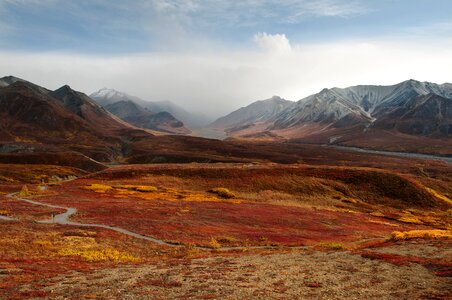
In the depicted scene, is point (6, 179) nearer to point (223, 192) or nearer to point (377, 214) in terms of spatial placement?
point (223, 192)

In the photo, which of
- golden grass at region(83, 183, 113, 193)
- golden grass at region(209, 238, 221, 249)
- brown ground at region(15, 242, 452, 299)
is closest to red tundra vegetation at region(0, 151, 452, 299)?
golden grass at region(209, 238, 221, 249)

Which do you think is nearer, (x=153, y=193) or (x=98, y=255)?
(x=98, y=255)

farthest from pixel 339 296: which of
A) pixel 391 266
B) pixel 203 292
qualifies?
pixel 391 266

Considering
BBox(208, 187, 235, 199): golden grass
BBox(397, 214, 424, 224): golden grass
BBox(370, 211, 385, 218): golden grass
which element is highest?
BBox(208, 187, 235, 199): golden grass

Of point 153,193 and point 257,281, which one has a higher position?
point 257,281

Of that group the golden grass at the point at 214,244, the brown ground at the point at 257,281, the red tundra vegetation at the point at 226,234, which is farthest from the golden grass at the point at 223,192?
the brown ground at the point at 257,281

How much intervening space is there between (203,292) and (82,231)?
104 feet

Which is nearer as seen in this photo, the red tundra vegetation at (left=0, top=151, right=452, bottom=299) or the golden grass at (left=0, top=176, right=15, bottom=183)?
the red tundra vegetation at (left=0, top=151, right=452, bottom=299)

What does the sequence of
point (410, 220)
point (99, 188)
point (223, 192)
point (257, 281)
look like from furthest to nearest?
1. point (223, 192)
2. point (99, 188)
3. point (410, 220)
4. point (257, 281)

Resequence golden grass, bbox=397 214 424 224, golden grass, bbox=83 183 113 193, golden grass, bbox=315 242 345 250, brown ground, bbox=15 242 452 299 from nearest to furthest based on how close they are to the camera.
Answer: brown ground, bbox=15 242 452 299 → golden grass, bbox=315 242 345 250 → golden grass, bbox=397 214 424 224 → golden grass, bbox=83 183 113 193

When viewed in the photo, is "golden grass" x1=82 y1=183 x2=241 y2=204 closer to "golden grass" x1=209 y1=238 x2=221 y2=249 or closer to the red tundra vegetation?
the red tundra vegetation

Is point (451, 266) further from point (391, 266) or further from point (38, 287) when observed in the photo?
point (38, 287)

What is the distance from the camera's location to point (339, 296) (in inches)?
1080

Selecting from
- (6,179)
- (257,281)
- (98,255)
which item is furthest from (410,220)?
(6,179)
